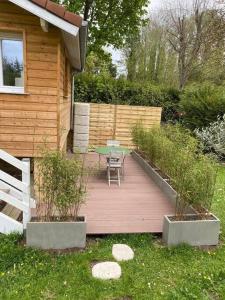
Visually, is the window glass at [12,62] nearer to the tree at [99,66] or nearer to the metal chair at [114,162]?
the metal chair at [114,162]

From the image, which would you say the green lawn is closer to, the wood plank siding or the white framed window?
the wood plank siding

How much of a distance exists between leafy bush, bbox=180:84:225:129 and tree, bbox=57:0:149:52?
7.52 meters

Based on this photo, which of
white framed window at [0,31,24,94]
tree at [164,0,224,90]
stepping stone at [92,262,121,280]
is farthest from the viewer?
tree at [164,0,224,90]

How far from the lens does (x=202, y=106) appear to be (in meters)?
11.7

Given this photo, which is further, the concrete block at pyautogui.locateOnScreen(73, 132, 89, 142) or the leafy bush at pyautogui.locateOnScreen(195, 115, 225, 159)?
the concrete block at pyautogui.locateOnScreen(73, 132, 89, 142)

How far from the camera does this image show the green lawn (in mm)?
3197

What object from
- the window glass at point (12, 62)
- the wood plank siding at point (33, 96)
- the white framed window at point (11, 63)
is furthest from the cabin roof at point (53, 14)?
the window glass at point (12, 62)

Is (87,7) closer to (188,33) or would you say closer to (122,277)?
(188,33)

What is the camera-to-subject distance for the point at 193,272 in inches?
143

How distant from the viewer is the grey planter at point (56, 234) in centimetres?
388

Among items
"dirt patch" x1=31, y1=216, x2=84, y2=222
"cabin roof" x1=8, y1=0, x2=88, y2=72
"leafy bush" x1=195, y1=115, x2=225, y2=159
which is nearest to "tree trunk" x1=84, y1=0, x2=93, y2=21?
"leafy bush" x1=195, y1=115, x2=225, y2=159

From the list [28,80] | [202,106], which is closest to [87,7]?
[202,106]

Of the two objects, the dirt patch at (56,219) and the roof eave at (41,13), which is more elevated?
the roof eave at (41,13)

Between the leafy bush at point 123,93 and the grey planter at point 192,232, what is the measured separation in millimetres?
10402
